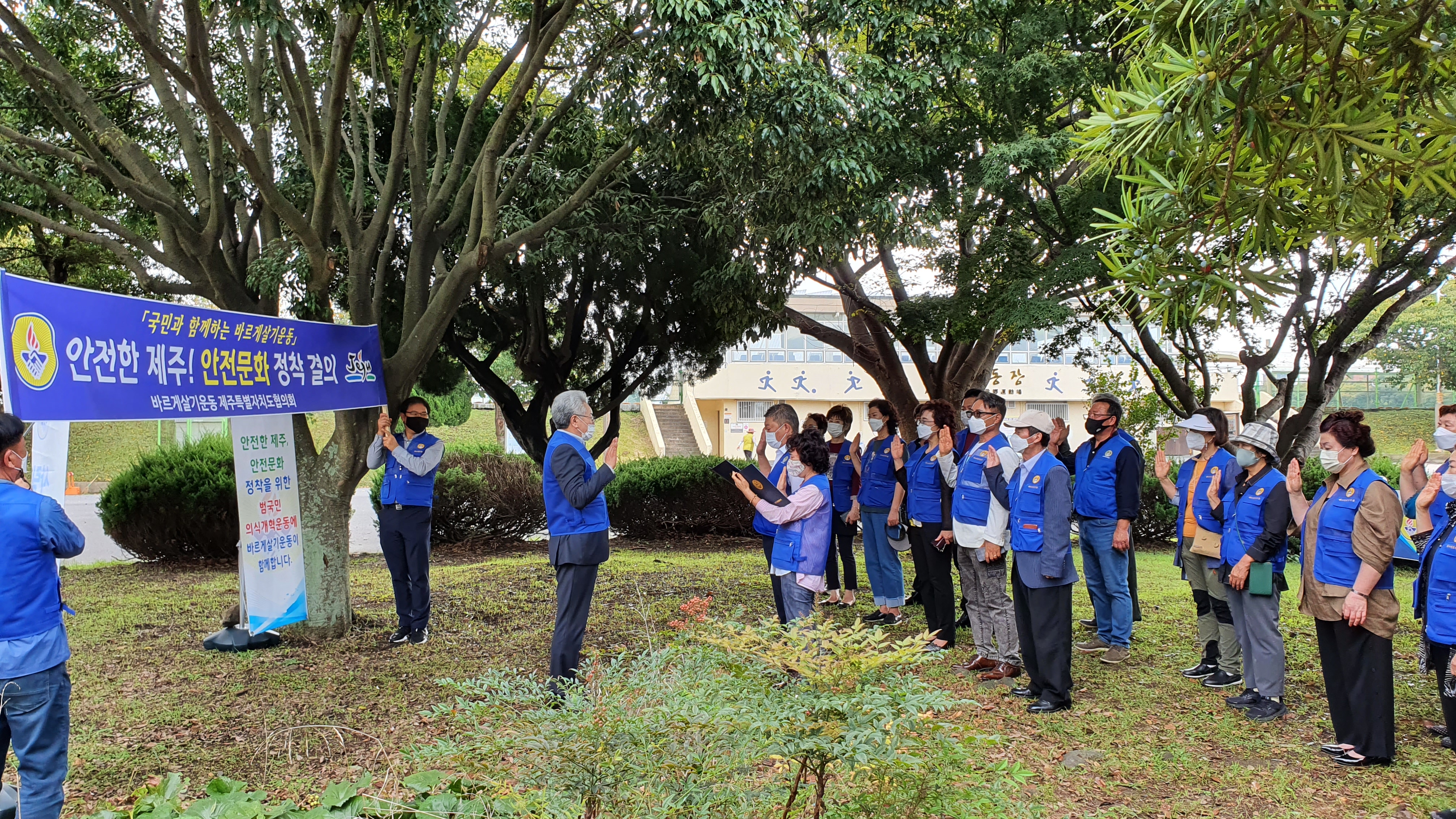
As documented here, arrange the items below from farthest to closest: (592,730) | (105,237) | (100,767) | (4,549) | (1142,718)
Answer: (105,237) → (1142,718) → (100,767) → (4,549) → (592,730)

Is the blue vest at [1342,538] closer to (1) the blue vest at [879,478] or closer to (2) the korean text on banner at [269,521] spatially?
(1) the blue vest at [879,478]

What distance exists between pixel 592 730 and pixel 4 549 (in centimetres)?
245

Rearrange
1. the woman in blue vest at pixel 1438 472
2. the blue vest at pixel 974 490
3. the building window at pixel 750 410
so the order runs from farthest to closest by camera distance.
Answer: the building window at pixel 750 410 < the blue vest at pixel 974 490 < the woman in blue vest at pixel 1438 472

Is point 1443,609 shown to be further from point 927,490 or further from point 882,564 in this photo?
point 882,564

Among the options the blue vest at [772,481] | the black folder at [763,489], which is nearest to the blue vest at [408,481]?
the blue vest at [772,481]

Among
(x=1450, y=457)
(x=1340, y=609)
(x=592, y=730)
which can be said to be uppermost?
(x=1450, y=457)

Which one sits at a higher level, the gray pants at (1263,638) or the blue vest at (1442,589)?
the blue vest at (1442,589)

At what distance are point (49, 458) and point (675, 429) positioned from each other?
108ft

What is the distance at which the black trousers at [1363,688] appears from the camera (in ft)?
13.9

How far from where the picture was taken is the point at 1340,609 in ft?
14.1

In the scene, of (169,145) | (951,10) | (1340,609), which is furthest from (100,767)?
(951,10)

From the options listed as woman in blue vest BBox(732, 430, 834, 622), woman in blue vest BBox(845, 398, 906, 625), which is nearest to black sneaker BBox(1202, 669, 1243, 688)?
woman in blue vest BBox(845, 398, 906, 625)

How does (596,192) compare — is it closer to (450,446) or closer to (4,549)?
(450,446)

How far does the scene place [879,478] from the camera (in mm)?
7594
